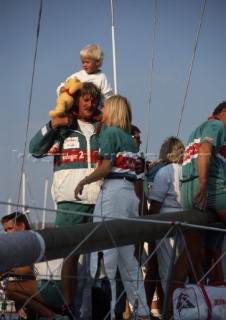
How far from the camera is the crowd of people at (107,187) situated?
5.89 m

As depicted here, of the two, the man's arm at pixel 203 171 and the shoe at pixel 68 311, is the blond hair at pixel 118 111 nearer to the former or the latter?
the man's arm at pixel 203 171

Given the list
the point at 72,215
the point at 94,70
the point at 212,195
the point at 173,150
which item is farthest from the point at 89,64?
the point at 212,195

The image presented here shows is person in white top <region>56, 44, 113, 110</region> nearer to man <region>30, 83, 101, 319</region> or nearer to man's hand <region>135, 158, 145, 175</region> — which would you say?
man <region>30, 83, 101, 319</region>

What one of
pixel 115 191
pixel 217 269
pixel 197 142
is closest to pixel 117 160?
pixel 115 191

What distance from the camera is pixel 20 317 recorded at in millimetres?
6297

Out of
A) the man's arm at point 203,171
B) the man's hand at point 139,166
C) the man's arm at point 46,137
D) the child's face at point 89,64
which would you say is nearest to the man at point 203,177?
the man's arm at point 203,171

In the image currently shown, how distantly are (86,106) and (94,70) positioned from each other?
23.8 inches

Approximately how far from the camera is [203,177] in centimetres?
600

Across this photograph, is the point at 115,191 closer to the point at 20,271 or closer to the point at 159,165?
the point at 20,271

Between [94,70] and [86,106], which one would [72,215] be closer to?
[86,106]

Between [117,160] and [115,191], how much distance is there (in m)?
0.22

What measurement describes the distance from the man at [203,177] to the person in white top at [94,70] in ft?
2.70

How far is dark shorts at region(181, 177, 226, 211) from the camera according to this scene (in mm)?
6160


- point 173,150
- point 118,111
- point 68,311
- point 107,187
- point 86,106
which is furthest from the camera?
point 173,150
